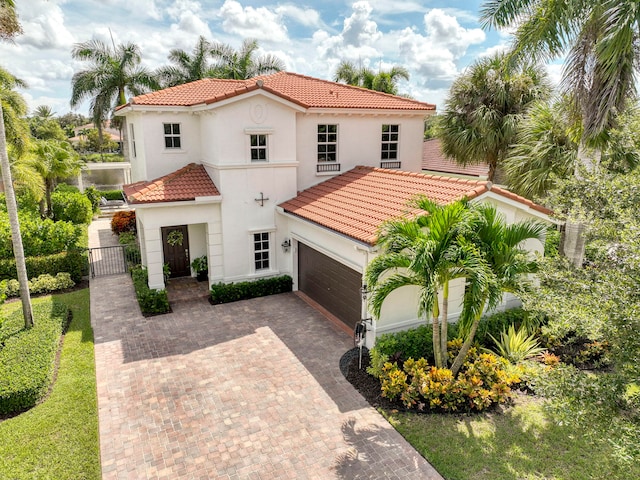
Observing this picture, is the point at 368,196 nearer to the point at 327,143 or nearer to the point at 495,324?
the point at 327,143

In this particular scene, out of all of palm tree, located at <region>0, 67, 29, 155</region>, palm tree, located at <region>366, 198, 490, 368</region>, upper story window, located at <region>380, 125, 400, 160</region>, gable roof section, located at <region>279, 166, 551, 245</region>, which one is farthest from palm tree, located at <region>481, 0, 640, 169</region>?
palm tree, located at <region>0, 67, 29, 155</region>

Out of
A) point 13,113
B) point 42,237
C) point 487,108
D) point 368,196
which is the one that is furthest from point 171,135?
point 487,108

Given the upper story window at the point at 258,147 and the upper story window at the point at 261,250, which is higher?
the upper story window at the point at 258,147

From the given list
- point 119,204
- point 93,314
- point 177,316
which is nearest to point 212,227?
point 177,316

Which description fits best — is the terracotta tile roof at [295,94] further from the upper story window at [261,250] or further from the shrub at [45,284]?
the shrub at [45,284]

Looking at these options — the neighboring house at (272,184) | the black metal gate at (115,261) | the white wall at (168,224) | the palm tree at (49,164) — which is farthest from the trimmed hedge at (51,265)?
the palm tree at (49,164)

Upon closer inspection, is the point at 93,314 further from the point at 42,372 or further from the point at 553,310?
the point at 553,310

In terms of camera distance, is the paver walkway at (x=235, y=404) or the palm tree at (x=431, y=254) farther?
the palm tree at (x=431, y=254)
